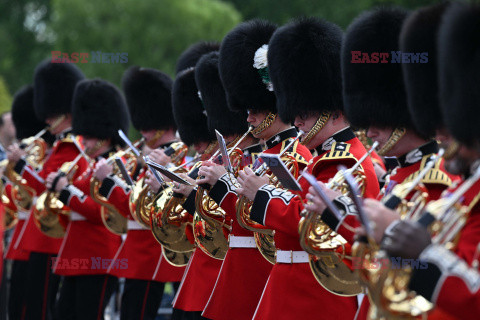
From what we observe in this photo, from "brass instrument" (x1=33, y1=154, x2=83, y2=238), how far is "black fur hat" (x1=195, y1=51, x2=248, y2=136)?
1831mm

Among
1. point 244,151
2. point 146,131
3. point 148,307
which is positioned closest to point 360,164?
point 244,151

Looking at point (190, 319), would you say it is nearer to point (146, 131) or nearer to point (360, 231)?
point (146, 131)

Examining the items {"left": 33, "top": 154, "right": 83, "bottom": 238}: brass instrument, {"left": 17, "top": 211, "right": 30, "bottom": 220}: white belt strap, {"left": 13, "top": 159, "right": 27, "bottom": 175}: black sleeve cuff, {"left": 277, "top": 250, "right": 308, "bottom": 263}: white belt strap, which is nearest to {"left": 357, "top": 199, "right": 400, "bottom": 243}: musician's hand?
{"left": 277, "top": 250, "right": 308, "bottom": 263}: white belt strap

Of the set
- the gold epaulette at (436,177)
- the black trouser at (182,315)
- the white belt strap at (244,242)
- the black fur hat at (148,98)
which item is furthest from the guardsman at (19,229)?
the gold epaulette at (436,177)

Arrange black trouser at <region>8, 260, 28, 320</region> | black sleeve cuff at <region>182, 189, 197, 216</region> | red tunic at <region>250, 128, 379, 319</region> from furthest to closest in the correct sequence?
black trouser at <region>8, 260, 28, 320</region> → black sleeve cuff at <region>182, 189, 197, 216</region> → red tunic at <region>250, 128, 379, 319</region>

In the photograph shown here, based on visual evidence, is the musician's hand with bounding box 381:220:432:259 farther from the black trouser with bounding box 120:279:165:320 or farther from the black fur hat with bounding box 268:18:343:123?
the black trouser with bounding box 120:279:165:320

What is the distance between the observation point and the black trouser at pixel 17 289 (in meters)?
7.66

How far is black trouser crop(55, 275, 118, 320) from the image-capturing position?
21.1 feet

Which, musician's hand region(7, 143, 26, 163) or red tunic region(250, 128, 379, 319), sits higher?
red tunic region(250, 128, 379, 319)

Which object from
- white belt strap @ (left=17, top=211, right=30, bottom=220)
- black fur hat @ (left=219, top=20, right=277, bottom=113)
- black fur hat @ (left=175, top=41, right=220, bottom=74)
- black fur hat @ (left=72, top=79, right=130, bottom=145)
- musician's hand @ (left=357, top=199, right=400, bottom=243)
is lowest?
white belt strap @ (left=17, top=211, right=30, bottom=220)

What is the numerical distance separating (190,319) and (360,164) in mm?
2089

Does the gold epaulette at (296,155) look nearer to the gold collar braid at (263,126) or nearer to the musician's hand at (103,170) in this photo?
the gold collar braid at (263,126)

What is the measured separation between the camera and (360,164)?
369 centimetres

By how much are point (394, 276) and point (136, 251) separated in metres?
3.59
